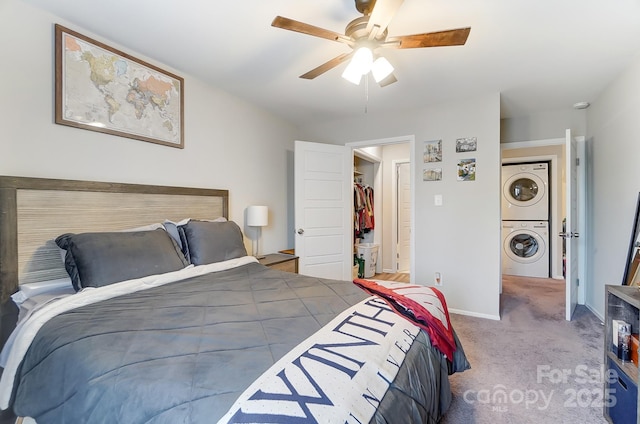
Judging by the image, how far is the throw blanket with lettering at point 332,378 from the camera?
716 mm

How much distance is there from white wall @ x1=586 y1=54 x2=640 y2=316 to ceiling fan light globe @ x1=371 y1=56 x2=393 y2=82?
2.07 meters

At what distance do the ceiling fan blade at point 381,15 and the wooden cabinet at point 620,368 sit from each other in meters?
1.81

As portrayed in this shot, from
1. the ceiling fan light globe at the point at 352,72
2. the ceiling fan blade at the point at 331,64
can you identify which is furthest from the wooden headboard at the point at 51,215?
the ceiling fan light globe at the point at 352,72

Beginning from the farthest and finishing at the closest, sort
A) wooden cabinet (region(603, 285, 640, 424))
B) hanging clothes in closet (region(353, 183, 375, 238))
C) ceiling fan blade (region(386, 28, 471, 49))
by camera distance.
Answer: hanging clothes in closet (region(353, 183, 375, 238)) < ceiling fan blade (region(386, 28, 471, 49)) < wooden cabinet (region(603, 285, 640, 424))

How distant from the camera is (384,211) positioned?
5336 mm

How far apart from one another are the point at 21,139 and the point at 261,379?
2.06 metres

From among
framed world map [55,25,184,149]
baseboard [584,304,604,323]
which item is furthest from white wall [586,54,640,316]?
framed world map [55,25,184,149]

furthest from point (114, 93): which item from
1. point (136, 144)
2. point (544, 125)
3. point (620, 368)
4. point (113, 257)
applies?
point (544, 125)

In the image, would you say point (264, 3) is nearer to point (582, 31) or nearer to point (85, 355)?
point (85, 355)

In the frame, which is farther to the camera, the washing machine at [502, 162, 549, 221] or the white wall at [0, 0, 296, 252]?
the washing machine at [502, 162, 549, 221]

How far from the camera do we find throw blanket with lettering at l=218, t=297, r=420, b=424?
72cm

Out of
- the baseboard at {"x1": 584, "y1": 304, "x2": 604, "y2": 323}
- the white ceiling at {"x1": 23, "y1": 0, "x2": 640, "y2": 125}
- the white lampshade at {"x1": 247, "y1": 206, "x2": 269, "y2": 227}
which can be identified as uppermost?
the white ceiling at {"x1": 23, "y1": 0, "x2": 640, "y2": 125}

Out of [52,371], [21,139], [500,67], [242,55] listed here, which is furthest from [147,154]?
[500,67]

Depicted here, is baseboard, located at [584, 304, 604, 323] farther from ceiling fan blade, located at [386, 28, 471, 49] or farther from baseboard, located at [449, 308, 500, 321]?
ceiling fan blade, located at [386, 28, 471, 49]
